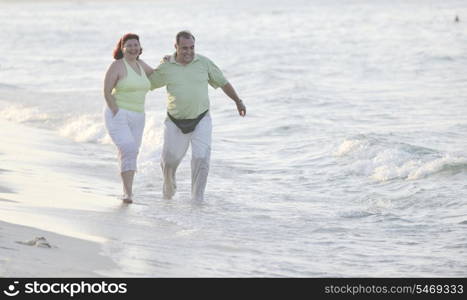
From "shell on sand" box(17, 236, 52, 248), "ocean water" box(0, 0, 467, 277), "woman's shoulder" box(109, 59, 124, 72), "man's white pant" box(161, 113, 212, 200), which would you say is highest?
"woman's shoulder" box(109, 59, 124, 72)

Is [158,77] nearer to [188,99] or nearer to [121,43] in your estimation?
[188,99]

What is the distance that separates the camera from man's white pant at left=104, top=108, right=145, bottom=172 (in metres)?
8.98

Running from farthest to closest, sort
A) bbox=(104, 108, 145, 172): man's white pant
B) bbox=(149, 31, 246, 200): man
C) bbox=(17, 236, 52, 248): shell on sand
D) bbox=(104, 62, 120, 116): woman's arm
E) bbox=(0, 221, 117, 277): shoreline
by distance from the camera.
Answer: bbox=(149, 31, 246, 200): man < bbox=(104, 108, 145, 172): man's white pant < bbox=(104, 62, 120, 116): woman's arm < bbox=(17, 236, 52, 248): shell on sand < bbox=(0, 221, 117, 277): shoreline

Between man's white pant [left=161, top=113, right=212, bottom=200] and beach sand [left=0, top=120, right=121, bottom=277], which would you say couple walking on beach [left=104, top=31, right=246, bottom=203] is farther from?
beach sand [left=0, top=120, right=121, bottom=277]

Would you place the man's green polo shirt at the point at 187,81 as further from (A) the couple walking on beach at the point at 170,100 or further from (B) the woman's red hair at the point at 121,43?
(B) the woman's red hair at the point at 121,43

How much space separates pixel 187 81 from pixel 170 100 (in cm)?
29

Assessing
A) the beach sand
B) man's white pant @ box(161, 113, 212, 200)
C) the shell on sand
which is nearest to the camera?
the beach sand

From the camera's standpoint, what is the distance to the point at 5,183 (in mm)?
9594

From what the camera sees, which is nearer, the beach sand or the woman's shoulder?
the beach sand

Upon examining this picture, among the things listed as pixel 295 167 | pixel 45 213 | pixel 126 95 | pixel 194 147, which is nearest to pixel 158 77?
pixel 126 95

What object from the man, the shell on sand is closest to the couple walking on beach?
the man

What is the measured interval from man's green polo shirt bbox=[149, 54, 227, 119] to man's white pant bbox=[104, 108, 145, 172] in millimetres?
352

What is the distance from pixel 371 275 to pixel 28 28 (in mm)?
44159

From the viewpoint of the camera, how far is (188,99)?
9.15 meters
